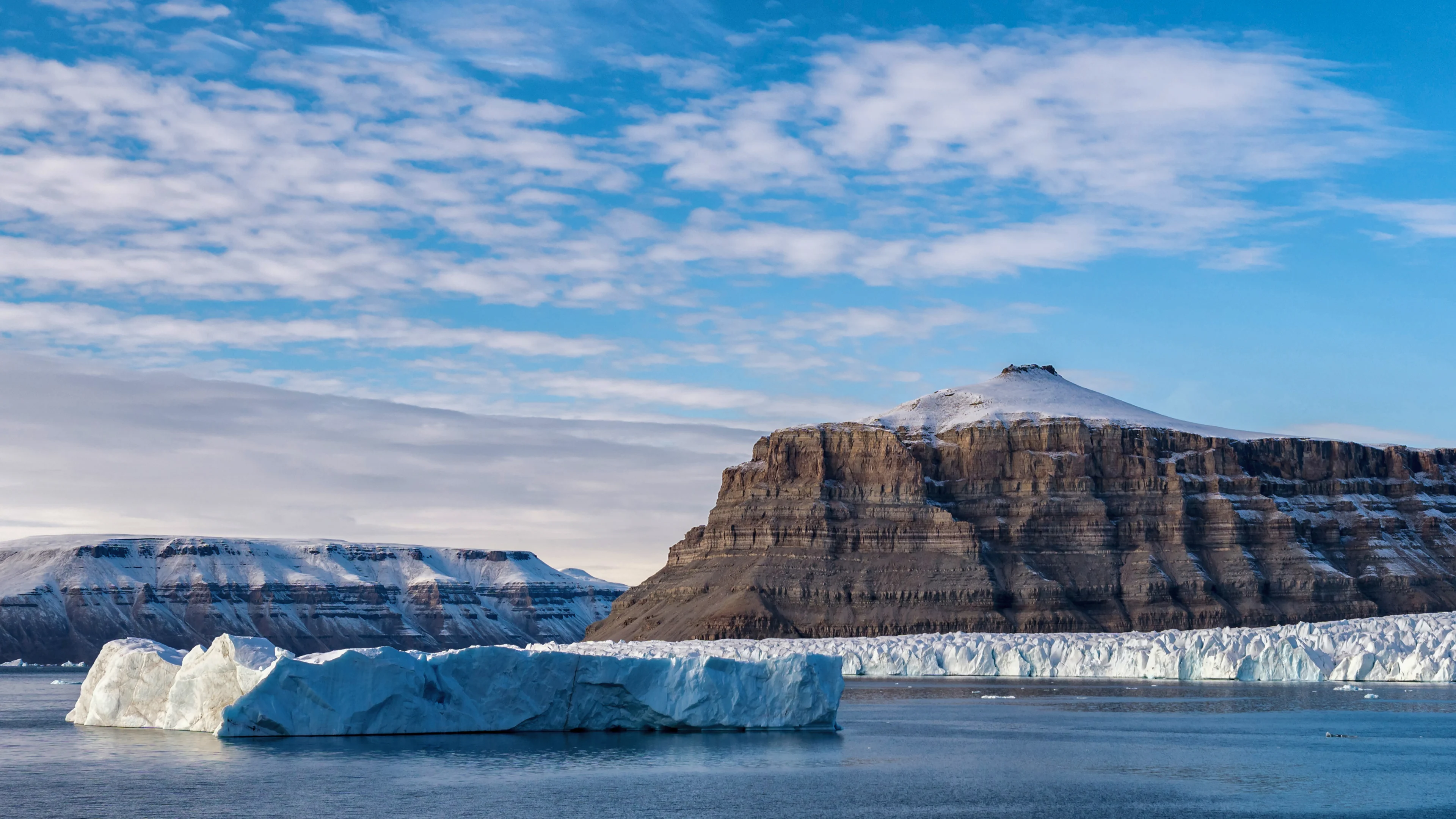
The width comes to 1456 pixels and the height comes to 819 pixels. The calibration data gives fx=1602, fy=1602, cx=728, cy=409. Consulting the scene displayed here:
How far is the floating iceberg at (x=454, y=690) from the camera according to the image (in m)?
45.0

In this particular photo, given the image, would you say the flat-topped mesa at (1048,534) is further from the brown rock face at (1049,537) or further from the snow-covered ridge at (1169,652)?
the snow-covered ridge at (1169,652)

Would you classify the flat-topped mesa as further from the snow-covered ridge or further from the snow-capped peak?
the snow-covered ridge

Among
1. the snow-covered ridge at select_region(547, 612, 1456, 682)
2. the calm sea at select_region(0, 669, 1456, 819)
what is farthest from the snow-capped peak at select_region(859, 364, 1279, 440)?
the calm sea at select_region(0, 669, 1456, 819)

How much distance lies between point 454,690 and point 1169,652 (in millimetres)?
57009

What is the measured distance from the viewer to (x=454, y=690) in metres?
46.9

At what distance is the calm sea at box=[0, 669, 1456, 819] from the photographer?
33719 millimetres

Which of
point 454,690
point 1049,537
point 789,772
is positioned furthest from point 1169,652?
point 1049,537

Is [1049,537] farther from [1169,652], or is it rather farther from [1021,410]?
[1169,652]

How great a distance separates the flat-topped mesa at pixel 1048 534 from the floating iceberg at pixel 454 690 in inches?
3706

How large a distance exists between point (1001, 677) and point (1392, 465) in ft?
280

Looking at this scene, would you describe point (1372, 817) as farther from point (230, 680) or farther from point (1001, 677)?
point (1001, 677)

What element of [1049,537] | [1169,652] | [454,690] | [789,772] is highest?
[1049,537]

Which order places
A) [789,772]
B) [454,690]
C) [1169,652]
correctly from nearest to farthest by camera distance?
1. [789,772]
2. [454,690]
3. [1169,652]

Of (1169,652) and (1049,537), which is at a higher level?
(1049,537)
